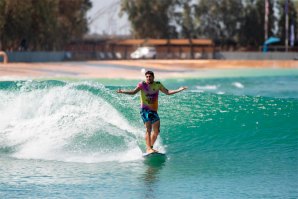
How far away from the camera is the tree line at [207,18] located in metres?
103

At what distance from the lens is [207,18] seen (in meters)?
112

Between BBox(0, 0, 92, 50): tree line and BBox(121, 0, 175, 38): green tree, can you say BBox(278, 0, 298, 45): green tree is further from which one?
BBox(0, 0, 92, 50): tree line

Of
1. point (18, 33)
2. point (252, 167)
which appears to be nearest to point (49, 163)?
point (252, 167)

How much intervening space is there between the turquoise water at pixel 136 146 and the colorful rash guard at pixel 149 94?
790 millimetres

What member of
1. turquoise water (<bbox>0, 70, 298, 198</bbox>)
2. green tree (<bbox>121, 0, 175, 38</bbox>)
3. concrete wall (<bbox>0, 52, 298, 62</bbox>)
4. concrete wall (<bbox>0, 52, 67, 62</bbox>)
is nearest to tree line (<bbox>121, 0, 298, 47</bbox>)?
green tree (<bbox>121, 0, 175, 38</bbox>)

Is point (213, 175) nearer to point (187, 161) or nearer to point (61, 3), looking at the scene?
point (187, 161)

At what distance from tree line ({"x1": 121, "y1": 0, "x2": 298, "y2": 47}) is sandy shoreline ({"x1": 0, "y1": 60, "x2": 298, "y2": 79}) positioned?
34721mm

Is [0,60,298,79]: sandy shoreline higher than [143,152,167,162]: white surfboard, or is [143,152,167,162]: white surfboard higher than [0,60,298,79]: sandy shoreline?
[143,152,167,162]: white surfboard

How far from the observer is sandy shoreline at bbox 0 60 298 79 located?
4125cm

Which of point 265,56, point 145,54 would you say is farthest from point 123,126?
point 145,54

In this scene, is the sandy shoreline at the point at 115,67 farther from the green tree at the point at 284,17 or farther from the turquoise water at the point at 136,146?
the green tree at the point at 284,17

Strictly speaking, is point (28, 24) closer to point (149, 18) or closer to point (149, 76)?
point (149, 18)

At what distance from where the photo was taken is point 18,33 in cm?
6444

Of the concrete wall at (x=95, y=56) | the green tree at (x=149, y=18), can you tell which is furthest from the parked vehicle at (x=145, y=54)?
the green tree at (x=149, y=18)
